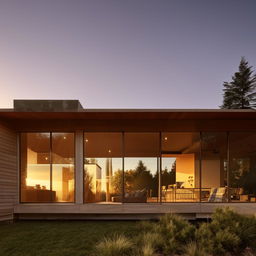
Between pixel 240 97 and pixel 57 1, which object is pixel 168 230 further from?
pixel 240 97

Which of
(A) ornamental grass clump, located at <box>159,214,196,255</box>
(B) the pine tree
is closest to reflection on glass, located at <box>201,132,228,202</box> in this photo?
(A) ornamental grass clump, located at <box>159,214,196,255</box>

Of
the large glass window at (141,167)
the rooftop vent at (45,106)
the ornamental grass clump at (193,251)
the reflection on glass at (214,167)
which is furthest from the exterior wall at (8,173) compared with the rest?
the reflection on glass at (214,167)

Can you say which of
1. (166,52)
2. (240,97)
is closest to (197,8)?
(166,52)

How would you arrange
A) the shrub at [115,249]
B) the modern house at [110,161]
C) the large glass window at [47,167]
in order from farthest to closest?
1. the large glass window at [47,167]
2. the modern house at [110,161]
3. the shrub at [115,249]

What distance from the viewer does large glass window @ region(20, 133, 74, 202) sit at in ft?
30.8

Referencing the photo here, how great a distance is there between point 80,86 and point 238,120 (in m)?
10.4

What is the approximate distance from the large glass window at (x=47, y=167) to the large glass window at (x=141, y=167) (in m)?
2.11

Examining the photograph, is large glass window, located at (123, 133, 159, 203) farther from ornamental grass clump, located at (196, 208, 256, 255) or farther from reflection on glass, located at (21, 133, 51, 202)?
ornamental grass clump, located at (196, 208, 256, 255)

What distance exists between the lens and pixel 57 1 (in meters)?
11.6

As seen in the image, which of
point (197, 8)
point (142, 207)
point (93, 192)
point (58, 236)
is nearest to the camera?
point (58, 236)

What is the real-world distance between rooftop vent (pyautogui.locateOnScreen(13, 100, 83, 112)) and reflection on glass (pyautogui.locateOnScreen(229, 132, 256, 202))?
5627mm

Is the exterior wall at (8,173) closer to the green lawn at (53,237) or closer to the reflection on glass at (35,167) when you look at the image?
the reflection on glass at (35,167)

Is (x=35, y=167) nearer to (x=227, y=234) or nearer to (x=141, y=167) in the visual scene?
(x=141, y=167)

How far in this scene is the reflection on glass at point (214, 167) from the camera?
9.74 m
